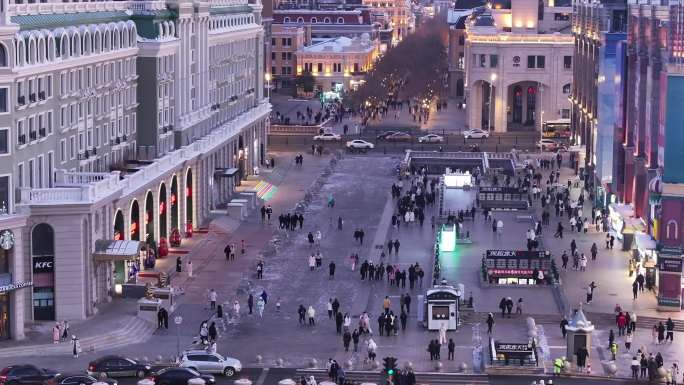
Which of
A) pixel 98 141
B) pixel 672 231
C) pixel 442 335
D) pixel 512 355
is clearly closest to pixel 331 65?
pixel 98 141

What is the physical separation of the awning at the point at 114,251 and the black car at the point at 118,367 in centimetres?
1062

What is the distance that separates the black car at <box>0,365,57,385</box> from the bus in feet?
308

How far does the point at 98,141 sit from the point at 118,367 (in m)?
22.4

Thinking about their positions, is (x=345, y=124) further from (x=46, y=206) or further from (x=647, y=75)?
(x=46, y=206)

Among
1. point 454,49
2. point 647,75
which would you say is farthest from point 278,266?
point 454,49

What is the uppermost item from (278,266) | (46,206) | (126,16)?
(126,16)

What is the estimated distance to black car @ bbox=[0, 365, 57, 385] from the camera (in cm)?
5491

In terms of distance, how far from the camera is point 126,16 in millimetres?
83250

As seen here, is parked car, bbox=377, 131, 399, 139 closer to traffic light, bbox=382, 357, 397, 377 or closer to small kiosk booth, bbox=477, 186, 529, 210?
small kiosk booth, bbox=477, 186, 529, 210

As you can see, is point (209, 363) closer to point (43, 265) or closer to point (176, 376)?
point (176, 376)

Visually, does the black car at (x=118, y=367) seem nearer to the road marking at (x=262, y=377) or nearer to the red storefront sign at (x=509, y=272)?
the road marking at (x=262, y=377)

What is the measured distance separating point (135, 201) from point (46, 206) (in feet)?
41.3

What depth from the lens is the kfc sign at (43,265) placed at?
2576 inches

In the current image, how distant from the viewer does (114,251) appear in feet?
224
